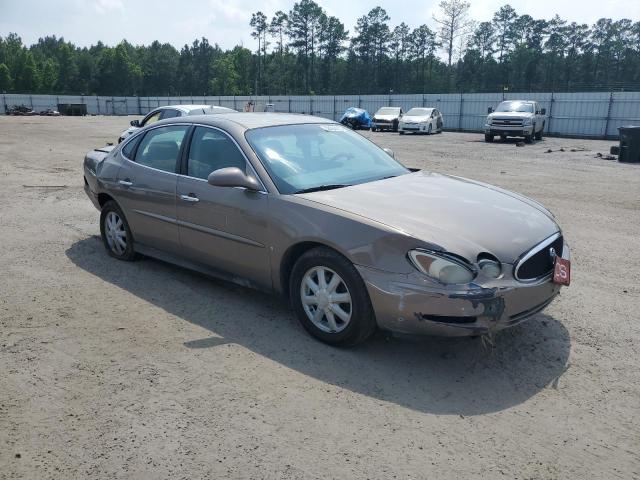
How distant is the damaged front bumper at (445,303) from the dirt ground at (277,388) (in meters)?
0.21

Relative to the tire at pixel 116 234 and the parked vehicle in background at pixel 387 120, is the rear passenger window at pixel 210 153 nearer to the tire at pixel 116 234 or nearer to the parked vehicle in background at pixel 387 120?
the tire at pixel 116 234

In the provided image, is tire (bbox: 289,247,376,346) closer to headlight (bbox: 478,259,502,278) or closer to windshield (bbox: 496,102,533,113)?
headlight (bbox: 478,259,502,278)

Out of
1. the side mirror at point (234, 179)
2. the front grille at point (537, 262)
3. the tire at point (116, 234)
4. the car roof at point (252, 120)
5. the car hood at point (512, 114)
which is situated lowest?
the tire at point (116, 234)

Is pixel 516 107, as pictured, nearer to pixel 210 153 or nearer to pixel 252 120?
pixel 252 120

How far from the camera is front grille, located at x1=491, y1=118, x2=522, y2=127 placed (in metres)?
24.1

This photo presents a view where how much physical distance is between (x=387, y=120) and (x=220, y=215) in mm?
29987

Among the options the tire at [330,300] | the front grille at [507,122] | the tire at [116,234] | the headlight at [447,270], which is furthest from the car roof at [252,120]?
the front grille at [507,122]

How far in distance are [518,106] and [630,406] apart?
24.2m

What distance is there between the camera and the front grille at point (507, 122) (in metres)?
24.1

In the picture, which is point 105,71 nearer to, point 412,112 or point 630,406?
point 412,112

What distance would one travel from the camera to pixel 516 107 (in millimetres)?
25094

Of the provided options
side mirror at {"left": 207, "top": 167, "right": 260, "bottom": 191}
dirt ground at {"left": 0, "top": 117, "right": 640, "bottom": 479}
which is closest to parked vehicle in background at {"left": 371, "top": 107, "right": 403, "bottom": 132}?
dirt ground at {"left": 0, "top": 117, "right": 640, "bottom": 479}

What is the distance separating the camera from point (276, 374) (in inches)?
140

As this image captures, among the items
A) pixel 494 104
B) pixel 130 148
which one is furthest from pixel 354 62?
pixel 130 148
